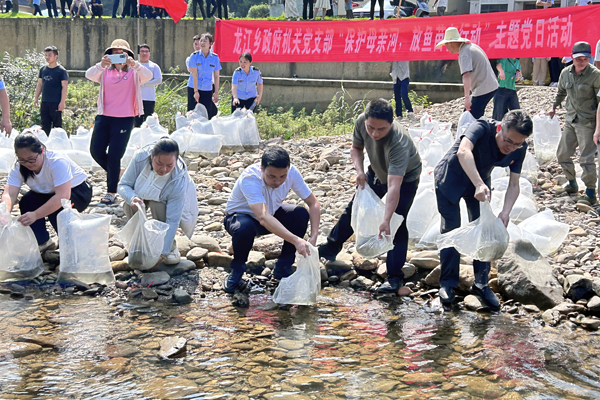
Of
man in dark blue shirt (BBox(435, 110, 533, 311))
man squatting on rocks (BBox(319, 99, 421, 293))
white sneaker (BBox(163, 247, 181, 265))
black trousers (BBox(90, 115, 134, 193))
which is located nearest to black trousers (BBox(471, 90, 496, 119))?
man squatting on rocks (BBox(319, 99, 421, 293))

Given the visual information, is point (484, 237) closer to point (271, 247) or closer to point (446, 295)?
point (446, 295)

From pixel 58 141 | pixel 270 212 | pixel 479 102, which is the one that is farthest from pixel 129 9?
pixel 270 212

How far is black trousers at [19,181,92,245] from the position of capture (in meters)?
4.45

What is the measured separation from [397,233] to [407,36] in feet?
23.2

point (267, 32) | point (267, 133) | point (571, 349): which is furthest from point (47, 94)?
point (571, 349)

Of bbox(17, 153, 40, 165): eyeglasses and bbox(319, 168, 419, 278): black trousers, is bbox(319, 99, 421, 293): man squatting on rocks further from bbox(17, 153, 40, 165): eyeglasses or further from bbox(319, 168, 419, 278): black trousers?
bbox(17, 153, 40, 165): eyeglasses

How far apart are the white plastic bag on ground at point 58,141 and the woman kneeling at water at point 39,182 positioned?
2729 millimetres

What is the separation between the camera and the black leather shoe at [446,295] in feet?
13.2

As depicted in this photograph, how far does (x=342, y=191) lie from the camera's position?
6.47m

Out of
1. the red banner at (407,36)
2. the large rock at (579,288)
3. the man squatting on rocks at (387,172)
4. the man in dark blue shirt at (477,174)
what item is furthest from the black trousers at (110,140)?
the red banner at (407,36)

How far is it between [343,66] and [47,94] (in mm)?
7108

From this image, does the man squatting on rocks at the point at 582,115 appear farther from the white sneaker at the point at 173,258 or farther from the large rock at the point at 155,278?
the large rock at the point at 155,278

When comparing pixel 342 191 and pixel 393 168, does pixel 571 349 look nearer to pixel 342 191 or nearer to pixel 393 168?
pixel 393 168

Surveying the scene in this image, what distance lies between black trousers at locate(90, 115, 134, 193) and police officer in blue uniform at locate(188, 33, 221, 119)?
2853 millimetres
